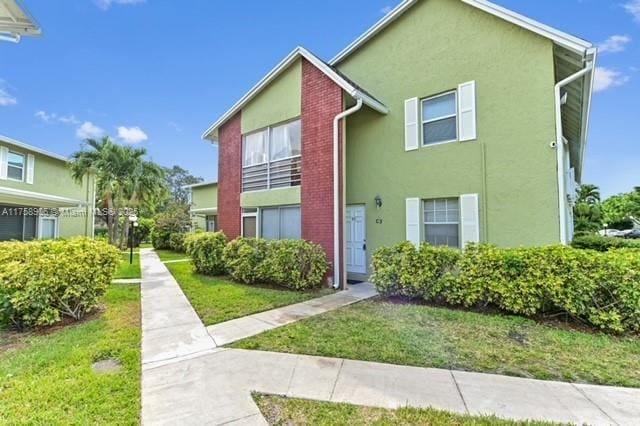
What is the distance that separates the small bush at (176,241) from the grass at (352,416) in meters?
22.4

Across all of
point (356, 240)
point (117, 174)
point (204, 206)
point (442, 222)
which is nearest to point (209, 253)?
point (356, 240)

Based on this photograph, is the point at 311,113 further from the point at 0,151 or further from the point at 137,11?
the point at 0,151

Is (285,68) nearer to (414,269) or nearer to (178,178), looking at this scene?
(414,269)

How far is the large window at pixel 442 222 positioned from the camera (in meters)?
8.90

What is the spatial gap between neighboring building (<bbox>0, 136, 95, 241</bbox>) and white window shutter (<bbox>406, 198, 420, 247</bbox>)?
1720 centimetres

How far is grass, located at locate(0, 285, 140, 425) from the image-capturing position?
10.5 ft

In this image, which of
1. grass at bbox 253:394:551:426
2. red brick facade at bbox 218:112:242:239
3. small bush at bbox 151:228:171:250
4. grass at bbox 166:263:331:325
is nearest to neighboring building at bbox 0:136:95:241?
small bush at bbox 151:228:171:250

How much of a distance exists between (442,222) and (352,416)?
7.16m

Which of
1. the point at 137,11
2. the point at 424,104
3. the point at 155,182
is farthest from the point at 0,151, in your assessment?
the point at 424,104

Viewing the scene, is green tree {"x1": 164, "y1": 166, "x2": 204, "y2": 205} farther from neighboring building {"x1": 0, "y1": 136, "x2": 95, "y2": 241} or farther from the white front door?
the white front door

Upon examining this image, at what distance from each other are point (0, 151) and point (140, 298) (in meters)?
15.5

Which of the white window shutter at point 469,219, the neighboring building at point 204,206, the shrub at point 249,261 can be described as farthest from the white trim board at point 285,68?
the neighboring building at point 204,206

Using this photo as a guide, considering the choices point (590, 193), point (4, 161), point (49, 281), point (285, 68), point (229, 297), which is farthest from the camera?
point (590, 193)

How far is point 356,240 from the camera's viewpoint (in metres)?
11.0
